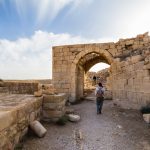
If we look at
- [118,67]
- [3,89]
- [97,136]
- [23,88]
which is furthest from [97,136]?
[3,89]

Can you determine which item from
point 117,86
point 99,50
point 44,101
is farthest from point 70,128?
point 99,50

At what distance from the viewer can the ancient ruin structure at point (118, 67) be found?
25.2ft

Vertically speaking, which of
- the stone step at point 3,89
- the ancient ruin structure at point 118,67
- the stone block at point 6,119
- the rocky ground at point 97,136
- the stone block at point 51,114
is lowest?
the rocky ground at point 97,136

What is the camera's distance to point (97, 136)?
17.7 ft

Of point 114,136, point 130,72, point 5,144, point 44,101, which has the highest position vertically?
point 130,72

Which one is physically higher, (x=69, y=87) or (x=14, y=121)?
(x=69, y=87)

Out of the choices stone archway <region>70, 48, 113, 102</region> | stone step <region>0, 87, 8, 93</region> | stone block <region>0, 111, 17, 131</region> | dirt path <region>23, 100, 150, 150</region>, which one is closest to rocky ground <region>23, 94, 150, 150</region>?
dirt path <region>23, 100, 150, 150</region>

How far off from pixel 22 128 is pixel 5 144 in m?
1.06

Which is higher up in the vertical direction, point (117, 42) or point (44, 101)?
point (117, 42)

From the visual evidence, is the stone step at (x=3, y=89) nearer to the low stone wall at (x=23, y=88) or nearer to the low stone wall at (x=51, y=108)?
the low stone wall at (x=23, y=88)

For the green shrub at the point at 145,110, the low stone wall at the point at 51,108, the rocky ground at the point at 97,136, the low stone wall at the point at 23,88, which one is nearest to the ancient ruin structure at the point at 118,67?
the green shrub at the point at 145,110

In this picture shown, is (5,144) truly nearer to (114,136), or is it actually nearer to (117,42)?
(114,136)

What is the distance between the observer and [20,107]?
4.33 m

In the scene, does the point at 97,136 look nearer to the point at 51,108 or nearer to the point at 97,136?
the point at 97,136
